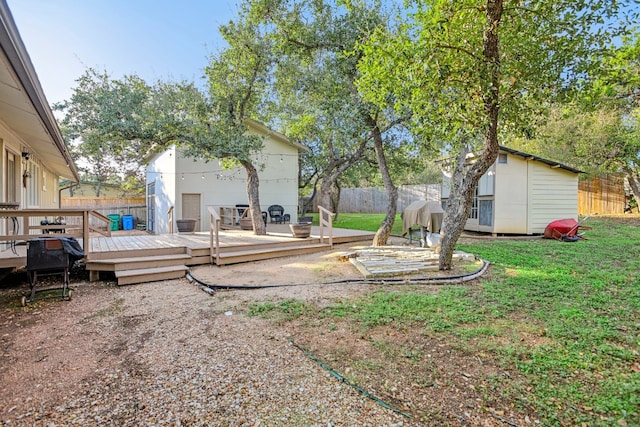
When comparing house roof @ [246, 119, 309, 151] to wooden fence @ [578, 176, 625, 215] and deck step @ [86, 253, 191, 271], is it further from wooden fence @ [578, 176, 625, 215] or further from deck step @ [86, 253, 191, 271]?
wooden fence @ [578, 176, 625, 215]

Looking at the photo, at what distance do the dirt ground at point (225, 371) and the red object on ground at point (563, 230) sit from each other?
8.63m

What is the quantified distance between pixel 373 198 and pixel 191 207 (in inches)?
534

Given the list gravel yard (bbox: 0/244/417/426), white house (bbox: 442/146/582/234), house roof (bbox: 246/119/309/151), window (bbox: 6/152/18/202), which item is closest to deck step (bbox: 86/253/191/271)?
gravel yard (bbox: 0/244/417/426)

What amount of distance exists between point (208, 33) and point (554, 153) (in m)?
14.0

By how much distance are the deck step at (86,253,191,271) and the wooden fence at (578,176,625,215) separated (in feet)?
56.8

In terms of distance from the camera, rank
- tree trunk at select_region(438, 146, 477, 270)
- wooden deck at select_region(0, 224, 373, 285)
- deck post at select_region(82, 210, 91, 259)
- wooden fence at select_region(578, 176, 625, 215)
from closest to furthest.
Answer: deck post at select_region(82, 210, 91, 259), tree trunk at select_region(438, 146, 477, 270), wooden deck at select_region(0, 224, 373, 285), wooden fence at select_region(578, 176, 625, 215)

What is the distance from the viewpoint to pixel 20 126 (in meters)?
5.50

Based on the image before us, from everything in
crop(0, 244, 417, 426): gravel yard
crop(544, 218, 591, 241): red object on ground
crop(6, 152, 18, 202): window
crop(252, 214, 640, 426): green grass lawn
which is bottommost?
crop(0, 244, 417, 426): gravel yard

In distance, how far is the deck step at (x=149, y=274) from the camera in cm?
547

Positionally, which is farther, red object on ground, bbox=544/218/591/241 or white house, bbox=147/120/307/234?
white house, bbox=147/120/307/234

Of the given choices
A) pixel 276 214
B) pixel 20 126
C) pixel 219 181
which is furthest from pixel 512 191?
pixel 20 126

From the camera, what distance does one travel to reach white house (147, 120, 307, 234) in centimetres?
1223

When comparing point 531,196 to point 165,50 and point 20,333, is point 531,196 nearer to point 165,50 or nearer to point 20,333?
point 20,333

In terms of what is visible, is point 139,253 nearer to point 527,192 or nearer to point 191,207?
point 191,207
